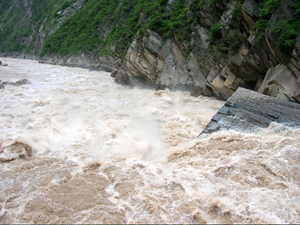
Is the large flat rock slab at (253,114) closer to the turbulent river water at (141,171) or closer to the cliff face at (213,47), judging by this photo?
the turbulent river water at (141,171)

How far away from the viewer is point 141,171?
796 cm

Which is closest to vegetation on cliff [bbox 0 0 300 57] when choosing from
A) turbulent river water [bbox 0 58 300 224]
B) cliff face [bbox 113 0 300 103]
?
cliff face [bbox 113 0 300 103]

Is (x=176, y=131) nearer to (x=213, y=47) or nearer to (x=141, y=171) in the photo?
(x=141, y=171)

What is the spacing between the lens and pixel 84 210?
6.06 m

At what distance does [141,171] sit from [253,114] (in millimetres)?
5874

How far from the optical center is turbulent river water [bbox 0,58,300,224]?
584cm

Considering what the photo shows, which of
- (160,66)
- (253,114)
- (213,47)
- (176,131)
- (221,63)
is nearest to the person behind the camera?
(253,114)

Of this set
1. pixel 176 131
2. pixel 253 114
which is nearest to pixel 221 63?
pixel 253 114

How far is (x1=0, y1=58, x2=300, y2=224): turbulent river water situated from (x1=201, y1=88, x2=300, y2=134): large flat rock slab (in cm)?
45

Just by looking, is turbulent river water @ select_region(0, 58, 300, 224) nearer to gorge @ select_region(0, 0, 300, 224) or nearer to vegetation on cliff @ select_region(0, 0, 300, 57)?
gorge @ select_region(0, 0, 300, 224)

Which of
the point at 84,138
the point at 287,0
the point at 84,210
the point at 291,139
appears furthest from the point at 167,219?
the point at 287,0

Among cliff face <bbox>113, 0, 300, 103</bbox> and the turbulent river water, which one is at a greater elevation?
cliff face <bbox>113, 0, 300, 103</bbox>

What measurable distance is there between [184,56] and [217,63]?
413cm

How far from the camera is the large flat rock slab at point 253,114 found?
9565 mm
